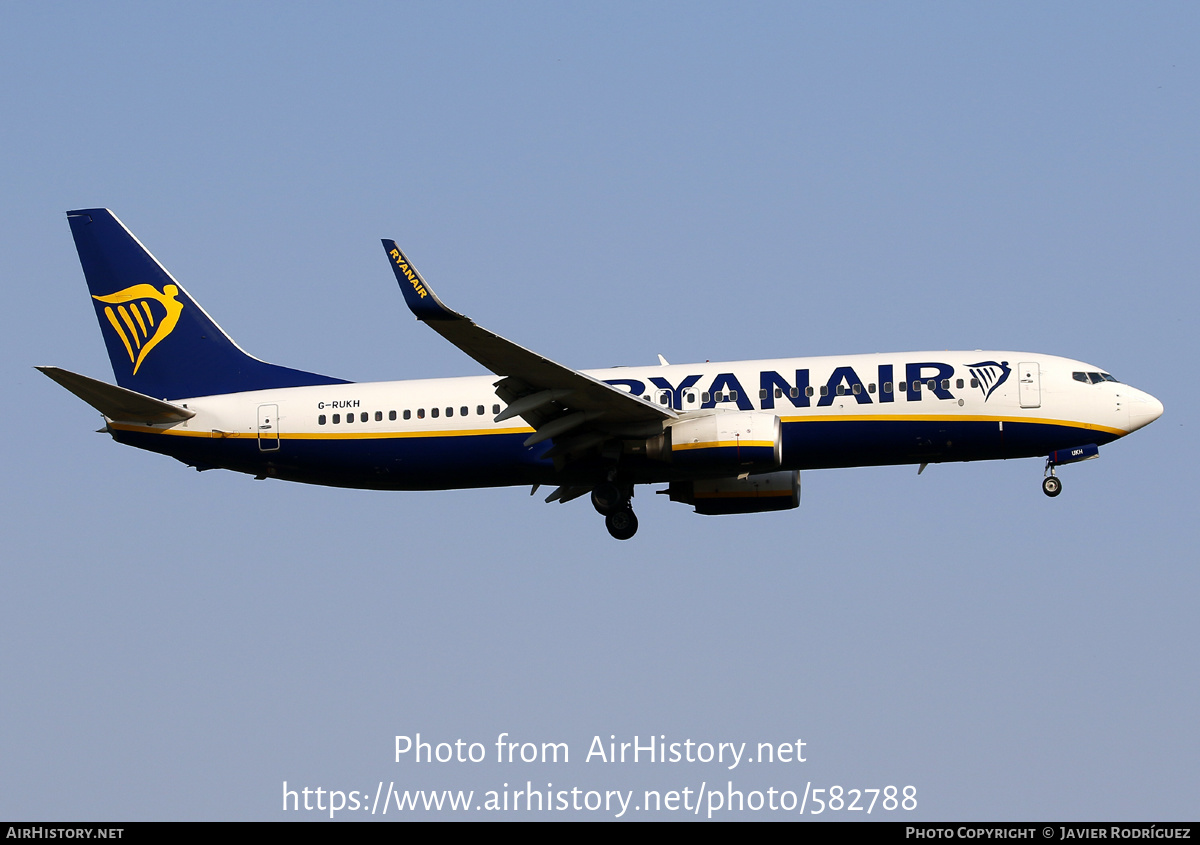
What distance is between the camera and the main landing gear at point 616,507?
124 ft

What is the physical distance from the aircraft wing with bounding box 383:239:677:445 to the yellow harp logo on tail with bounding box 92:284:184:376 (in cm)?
1183

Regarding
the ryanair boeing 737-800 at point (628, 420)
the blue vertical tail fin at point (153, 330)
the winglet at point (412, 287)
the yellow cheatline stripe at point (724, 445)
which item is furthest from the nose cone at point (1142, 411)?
the blue vertical tail fin at point (153, 330)

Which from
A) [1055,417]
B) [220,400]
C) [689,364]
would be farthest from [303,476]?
[1055,417]

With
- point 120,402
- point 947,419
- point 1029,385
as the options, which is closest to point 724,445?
point 947,419

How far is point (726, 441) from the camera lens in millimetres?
35156

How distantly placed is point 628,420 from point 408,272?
7.94 metres

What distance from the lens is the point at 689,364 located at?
3844cm

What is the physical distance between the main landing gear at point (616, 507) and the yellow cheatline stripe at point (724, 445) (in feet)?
9.09

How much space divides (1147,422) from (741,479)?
10.7 metres

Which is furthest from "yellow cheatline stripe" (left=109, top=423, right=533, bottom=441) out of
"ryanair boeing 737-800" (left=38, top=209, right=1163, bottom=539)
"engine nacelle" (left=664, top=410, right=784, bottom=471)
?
"engine nacelle" (left=664, top=410, right=784, bottom=471)

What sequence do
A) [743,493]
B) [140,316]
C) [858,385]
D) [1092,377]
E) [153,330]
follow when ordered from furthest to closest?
[140,316] → [153,330] → [743,493] → [1092,377] → [858,385]

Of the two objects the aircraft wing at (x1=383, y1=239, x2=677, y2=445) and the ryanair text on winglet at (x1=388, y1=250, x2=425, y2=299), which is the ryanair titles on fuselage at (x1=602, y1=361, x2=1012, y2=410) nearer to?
the aircraft wing at (x1=383, y1=239, x2=677, y2=445)

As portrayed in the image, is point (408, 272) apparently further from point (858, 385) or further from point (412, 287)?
point (858, 385)

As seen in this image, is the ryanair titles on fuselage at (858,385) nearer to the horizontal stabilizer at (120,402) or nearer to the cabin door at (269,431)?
the cabin door at (269,431)
